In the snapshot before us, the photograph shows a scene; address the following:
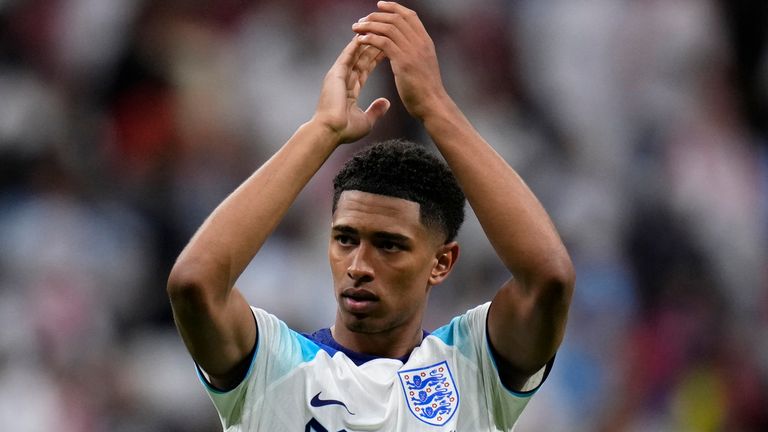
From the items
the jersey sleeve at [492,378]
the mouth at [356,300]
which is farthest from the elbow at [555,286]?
the mouth at [356,300]

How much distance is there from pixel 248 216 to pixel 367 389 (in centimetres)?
81

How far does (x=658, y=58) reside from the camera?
9.83m

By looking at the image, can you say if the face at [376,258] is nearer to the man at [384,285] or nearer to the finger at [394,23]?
the man at [384,285]

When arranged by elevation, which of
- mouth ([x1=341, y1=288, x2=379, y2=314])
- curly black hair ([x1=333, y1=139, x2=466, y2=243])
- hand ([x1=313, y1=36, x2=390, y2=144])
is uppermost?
hand ([x1=313, y1=36, x2=390, y2=144])

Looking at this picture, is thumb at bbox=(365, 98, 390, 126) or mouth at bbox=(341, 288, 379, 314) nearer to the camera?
mouth at bbox=(341, 288, 379, 314)

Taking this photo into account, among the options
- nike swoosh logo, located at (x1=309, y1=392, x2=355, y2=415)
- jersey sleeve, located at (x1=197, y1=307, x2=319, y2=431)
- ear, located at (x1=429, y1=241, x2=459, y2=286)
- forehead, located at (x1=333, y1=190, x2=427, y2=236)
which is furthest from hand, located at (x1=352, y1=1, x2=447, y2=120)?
nike swoosh logo, located at (x1=309, y1=392, x2=355, y2=415)

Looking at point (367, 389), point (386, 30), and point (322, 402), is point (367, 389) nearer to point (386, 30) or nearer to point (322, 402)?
point (322, 402)

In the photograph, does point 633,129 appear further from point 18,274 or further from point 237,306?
point 237,306

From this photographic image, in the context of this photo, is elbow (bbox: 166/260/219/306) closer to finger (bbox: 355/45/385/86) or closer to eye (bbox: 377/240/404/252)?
eye (bbox: 377/240/404/252)

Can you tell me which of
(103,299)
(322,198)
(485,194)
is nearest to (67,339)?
(103,299)

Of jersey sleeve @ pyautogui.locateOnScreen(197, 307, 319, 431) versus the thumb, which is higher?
the thumb

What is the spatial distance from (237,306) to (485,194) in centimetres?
94

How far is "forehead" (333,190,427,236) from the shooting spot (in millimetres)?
4582

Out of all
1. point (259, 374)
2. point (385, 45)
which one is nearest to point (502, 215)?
point (385, 45)
